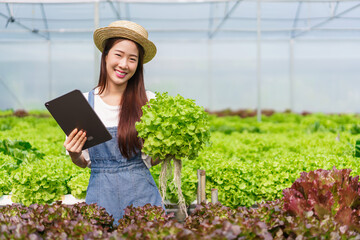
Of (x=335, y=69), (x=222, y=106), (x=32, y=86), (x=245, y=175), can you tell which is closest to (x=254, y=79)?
(x=222, y=106)

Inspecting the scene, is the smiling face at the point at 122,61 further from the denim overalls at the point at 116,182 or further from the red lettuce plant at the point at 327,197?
the red lettuce plant at the point at 327,197

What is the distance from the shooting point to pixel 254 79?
637 inches

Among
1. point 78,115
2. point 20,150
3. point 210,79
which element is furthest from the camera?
point 210,79

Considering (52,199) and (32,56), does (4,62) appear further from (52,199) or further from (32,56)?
(52,199)

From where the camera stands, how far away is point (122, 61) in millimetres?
2311

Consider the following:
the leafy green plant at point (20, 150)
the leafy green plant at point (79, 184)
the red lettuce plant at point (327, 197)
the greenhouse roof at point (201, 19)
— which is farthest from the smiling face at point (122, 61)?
the greenhouse roof at point (201, 19)

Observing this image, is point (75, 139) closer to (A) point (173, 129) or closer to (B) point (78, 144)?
(B) point (78, 144)

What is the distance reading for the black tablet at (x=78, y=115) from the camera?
1963mm

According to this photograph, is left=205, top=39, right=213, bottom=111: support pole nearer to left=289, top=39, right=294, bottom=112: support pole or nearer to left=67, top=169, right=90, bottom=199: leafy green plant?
left=289, top=39, right=294, bottom=112: support pole

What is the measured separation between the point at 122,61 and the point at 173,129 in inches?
23.1

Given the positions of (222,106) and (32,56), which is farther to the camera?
(222,106)

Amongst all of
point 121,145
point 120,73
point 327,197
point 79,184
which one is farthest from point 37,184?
point 327,197

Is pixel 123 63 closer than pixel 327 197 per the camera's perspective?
No

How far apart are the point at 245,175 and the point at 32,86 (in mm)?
12435
